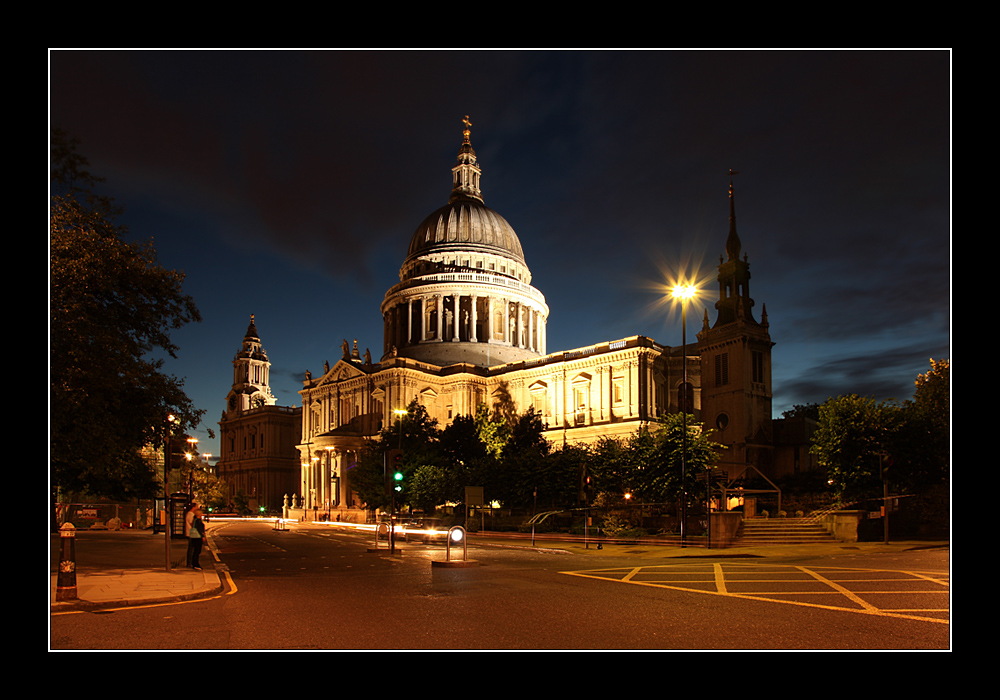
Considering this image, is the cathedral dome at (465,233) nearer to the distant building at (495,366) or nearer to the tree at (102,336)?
the distant building at (495,366)

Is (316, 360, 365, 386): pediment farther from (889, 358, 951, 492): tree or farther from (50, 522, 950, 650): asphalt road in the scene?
(50, 522, 950, 650): asphalt road

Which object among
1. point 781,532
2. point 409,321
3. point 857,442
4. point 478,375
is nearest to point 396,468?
point 781,532

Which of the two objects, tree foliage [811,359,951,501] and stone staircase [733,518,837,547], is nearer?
stone staircase [733,518,837,547]

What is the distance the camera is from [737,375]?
7094cm

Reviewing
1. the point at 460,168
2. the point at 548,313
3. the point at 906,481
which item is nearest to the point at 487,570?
the point at 906,481

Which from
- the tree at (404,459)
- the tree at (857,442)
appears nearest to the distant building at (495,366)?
the tree at (404,459)

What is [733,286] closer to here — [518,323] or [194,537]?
[518,323]

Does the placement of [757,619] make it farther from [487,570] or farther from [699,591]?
[487,570]

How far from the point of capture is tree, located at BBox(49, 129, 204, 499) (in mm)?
15586

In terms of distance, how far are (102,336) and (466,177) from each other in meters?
117

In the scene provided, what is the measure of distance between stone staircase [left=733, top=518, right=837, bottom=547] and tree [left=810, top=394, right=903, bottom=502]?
25.8 ft

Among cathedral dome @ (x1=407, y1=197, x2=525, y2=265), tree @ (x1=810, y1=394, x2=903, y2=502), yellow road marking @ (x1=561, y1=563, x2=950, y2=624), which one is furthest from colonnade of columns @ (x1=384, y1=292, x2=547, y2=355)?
yellow road marking @ (x1=561, y1=563, x2=950, y2=624)

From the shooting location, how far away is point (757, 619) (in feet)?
37.3

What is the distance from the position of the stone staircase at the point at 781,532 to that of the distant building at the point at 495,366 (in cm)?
3182
